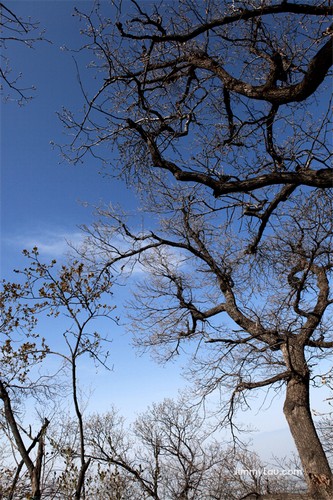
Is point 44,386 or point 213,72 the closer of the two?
point 213,72

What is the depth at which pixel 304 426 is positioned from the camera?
582 centimetres

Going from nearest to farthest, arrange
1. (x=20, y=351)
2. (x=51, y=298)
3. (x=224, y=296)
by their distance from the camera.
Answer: (x=51, y=298), (x=20, y=351), (x=224, y=296)

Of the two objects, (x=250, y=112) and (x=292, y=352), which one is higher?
(x=250, y=112)

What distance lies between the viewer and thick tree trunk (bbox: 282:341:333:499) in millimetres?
5258

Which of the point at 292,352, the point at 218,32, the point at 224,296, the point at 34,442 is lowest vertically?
the point at 34,442

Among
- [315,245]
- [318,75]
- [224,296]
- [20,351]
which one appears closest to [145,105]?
[318,75]

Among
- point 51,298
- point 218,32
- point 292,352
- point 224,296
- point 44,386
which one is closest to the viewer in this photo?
point 218,32

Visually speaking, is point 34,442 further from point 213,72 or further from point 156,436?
point 156,436

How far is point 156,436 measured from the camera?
21.3 meters

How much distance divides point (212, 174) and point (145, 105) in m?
1.24

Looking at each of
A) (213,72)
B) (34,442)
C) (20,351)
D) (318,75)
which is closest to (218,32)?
(213,72)

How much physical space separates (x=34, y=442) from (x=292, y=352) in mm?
4029

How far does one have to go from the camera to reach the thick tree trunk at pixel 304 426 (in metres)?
5.26

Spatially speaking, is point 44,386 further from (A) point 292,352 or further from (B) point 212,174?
(B) point 212,174
